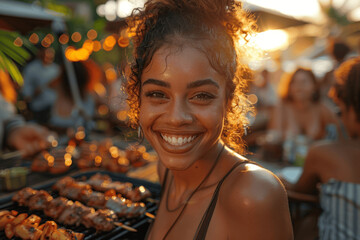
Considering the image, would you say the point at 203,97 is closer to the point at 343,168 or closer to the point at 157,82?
the point at 157,82

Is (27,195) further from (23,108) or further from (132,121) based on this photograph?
(23,108)

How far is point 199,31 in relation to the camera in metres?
1.50

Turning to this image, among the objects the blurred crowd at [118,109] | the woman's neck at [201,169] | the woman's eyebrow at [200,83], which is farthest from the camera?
the blurred crowd at [118,109]

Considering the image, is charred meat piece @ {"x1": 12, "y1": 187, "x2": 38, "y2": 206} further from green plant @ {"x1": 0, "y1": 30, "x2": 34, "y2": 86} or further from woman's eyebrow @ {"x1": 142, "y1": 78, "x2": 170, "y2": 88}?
woman's eyebrow @ {"x1": 142, "y1": 78, "x2": 170, "y2": 88}

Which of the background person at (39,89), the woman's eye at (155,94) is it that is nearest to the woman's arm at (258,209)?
the woman's eye at (155,94)

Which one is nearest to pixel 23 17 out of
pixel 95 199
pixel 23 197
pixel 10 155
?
pixel 10 155

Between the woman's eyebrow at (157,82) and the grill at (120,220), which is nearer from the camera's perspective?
the woman's eyebrow at (157,82)

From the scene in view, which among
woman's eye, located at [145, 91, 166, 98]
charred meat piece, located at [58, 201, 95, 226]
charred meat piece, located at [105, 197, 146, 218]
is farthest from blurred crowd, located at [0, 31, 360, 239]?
charred meat piece, located at [58, 201, 95, 226]

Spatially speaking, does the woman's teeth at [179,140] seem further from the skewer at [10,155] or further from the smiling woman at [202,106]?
the skewer at [10,155]

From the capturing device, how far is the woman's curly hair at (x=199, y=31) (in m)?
1.49

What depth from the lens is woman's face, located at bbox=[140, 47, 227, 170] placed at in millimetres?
1438

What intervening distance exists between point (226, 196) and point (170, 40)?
0.99 meters

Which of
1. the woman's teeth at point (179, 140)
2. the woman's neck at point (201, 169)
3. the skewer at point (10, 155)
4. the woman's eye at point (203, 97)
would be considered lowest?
the skewer at point (10, 155)

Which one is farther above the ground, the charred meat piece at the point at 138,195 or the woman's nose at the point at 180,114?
the woman's nose at the point at 180,114
